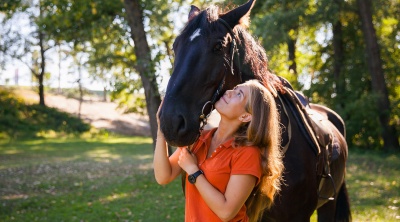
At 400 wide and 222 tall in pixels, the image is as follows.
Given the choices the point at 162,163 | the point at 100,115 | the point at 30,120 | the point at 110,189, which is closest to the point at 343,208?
the point at 162,163

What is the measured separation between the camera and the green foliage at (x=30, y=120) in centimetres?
2980

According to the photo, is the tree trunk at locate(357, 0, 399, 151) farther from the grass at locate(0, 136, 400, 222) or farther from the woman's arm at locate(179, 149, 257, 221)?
the woman's arm at locate(179, 149, 257, 221)

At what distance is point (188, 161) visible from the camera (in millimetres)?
2703

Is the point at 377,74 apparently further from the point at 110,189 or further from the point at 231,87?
Answer: the point at 231,87

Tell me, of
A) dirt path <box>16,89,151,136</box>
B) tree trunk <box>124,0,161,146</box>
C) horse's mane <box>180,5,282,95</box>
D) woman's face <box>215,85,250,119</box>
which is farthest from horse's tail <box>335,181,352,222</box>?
dirt path <box>16,89,151,136</box>

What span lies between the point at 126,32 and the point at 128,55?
2.76 meters

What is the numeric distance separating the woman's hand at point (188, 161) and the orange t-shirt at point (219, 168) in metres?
0.07

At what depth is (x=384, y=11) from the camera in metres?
18.5

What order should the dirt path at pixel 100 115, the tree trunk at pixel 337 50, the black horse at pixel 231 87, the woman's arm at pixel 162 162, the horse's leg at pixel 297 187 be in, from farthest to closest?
the dirt path at pixel 100 115
the tree trunk at pixel 337 50
the horse's leg at pixel 297 187
the woman's arm at pixel 162 162
the black horse at pixel 231 87

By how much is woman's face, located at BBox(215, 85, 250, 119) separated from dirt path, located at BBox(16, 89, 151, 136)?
32628mm

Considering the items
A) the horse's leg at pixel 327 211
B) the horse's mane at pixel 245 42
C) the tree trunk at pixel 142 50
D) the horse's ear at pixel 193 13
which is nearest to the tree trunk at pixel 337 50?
the tree trunk at pixel 142 50

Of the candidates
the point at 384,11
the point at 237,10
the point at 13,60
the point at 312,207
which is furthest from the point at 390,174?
the point at 13,60

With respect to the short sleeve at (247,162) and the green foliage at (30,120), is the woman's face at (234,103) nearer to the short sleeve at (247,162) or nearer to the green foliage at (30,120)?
the short sleeve at (247,162)

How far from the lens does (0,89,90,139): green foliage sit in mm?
29797
